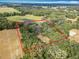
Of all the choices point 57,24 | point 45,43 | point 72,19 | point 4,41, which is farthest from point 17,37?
point 72,19

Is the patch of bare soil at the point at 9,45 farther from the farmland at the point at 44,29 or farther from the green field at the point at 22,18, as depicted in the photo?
the green field at the point at 22,18

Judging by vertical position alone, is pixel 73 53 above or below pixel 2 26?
below

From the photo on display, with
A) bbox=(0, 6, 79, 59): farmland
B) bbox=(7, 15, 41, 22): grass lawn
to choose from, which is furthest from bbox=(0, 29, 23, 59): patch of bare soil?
bbox=(7, 15, 41, 22): grass lawn

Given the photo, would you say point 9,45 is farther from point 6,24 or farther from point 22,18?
point 22,18

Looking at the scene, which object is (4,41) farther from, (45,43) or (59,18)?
(59,18)

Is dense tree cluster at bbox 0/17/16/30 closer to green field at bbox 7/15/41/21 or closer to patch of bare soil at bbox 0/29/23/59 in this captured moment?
patch of bare soil at bbox 0/29/23/59

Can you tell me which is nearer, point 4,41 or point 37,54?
point 37,54

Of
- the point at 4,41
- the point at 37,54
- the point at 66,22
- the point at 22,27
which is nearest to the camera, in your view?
the point at 37,54

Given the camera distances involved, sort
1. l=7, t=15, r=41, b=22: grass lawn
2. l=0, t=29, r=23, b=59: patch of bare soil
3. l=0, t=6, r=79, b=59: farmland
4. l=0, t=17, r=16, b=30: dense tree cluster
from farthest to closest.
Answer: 1. l=7, t=15, r=41, b=22: grass lawn
2. l=0, t=17, r=16, b=30: dense tree cluster
3. l=0, t=6, r=79, b=59: farmland
4. l=0, t=29, r=23, b=59: patch of bare soil
